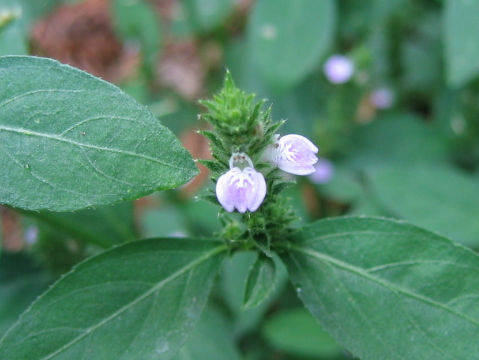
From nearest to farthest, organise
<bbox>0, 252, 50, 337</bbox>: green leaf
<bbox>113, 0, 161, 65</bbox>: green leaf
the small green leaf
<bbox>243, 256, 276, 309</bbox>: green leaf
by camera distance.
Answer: <bbox>243, 256, 276, 309</bbox>: green leaf
<bbox>0, 252, 50, 337</bbox>: green leaf
the small green leaf
<bbox>113, 0, 161, 65</bbox>: green leaf

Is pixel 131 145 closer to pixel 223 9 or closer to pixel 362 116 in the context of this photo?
pixel 223 9

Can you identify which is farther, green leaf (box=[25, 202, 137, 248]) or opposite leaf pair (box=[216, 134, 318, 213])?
green leaf (box=[25, 202, 137, 248])

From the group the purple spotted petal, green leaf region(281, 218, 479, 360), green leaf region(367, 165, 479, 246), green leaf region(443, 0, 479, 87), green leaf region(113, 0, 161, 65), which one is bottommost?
green leaf region(281, 218, 479, 360)

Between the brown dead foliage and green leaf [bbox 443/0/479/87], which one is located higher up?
the brown dead foliage

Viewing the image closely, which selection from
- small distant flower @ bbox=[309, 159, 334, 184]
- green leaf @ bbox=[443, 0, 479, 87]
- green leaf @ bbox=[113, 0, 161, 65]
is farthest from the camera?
green leaf @ bbox=[113, 0, 161, 65]

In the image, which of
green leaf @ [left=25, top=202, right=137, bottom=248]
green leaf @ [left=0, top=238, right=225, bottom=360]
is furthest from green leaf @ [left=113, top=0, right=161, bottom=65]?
green leaf @ [left=0, top=238, right=225, bottom=360]

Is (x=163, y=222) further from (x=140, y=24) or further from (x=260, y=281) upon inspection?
(x=260, y=281)

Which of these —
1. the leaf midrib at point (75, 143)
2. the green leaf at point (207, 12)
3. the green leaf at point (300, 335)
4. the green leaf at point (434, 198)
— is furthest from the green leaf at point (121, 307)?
the green leaf at point (207, 12)

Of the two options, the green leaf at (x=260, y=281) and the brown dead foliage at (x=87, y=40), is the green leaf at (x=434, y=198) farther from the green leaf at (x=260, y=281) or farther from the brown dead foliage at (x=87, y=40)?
the brown dead foliage at (x=87, y=40)

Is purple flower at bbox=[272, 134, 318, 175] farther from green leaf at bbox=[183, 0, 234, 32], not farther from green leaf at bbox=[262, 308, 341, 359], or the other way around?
green leaf at bbox=[183, 0, 234, 32]
